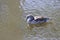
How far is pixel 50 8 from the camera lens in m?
2.37

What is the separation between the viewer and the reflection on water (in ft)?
6.16

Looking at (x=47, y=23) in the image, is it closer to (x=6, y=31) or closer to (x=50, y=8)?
(x=50, y=8)

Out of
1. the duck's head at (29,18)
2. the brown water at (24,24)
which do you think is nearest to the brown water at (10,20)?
the brown water at (24,24)

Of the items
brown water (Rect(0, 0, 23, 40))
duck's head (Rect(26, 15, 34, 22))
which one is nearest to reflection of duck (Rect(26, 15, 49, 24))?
duck's head (Rect(26, 15, 34, 22))

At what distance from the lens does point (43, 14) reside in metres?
2.23

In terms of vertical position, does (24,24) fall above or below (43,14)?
below

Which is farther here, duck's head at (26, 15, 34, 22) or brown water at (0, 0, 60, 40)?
duck's head at (26, 15, 34, 22)

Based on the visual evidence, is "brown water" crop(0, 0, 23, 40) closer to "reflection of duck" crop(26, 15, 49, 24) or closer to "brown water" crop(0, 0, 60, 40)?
"brown water" crop(0, 0, 60, 40)

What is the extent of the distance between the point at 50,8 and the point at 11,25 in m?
0.70

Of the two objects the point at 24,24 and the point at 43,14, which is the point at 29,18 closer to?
the point at 24,24

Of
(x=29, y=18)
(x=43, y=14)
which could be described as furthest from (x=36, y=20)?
(x=43, y=14)

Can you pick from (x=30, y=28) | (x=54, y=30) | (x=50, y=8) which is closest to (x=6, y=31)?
(x=30, y=28)

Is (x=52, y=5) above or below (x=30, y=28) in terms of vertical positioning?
above

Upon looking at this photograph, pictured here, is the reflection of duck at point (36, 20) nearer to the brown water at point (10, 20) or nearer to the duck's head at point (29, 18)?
the duck's head at point (29, 18)
